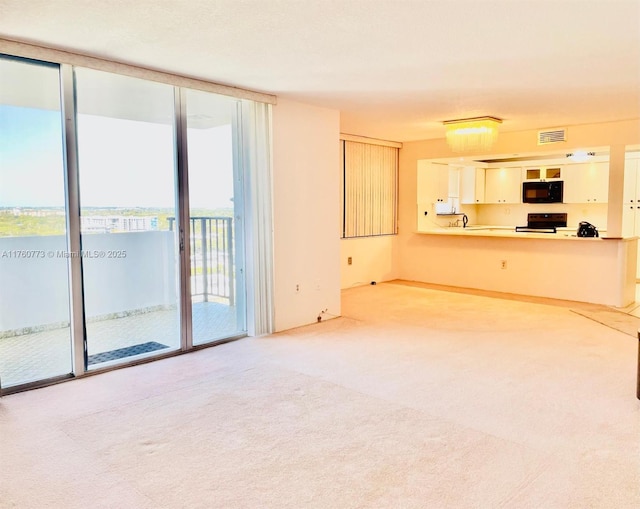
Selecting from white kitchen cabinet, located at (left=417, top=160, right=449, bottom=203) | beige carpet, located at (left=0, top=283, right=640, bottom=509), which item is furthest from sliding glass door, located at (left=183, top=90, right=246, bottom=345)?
white kitchen cabinet, located at (left=417, top=160, right=449, bottom=203)

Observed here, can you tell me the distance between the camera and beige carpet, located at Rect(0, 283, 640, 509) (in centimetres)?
223

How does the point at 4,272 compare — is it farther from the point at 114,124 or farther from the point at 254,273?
the point at 254,273

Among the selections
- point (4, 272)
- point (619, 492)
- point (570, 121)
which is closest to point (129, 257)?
point (4, 272)

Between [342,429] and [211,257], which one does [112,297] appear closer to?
[211,257]

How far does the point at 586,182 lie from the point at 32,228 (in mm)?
7842

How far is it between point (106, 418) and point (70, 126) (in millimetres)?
2075

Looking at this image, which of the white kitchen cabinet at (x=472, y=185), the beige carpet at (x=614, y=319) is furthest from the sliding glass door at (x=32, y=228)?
the white kitchen cabinet at (x=472, y=185)

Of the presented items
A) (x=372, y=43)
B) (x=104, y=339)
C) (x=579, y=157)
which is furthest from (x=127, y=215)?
(x=579, y=157)

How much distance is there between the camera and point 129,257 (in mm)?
4070

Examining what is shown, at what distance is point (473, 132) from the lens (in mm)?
5895

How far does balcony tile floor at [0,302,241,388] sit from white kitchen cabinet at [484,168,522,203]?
6014 mm

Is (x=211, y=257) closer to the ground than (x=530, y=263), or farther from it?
farther from it

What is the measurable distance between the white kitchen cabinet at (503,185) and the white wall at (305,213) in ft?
15.0

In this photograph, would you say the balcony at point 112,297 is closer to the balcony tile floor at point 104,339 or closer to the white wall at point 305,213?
the balcony tile floor at point 104,339
